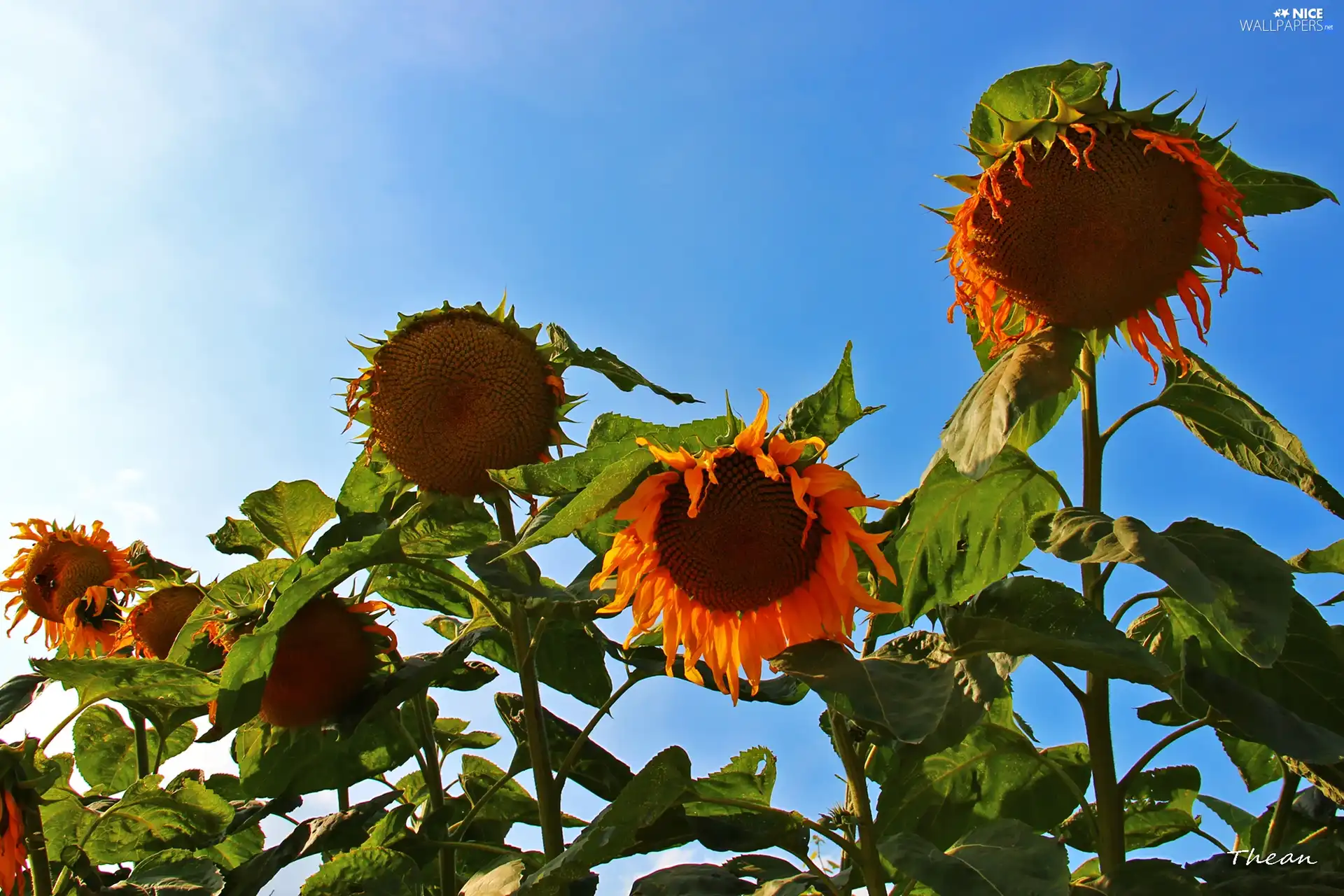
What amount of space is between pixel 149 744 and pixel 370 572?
1.69m

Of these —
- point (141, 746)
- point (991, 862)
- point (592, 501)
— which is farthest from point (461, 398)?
point (141, 746)

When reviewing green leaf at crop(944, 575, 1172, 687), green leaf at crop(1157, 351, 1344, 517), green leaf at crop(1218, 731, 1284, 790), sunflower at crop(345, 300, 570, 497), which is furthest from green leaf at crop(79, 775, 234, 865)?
green leaf at crop(1218, 731, 1284, 790)

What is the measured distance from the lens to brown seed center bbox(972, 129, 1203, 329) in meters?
2.47

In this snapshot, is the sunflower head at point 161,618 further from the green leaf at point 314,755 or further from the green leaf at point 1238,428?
the green leaf at point 1238,428

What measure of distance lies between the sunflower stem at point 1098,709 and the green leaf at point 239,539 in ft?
8.16

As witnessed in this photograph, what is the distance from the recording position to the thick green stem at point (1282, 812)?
301cm

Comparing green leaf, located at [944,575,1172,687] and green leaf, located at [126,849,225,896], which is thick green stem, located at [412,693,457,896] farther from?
green leaf, located at [944,575,1172,687]

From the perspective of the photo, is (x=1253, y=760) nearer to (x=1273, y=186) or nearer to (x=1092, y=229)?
(x=1273, y=186)

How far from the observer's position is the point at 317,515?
3.44 m

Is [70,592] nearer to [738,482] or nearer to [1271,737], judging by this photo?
[738,482]

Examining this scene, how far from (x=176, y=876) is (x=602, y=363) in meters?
1.85

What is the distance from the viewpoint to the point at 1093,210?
2.46m

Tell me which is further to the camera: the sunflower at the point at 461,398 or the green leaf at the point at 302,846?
the green leaf at the point at 302,846

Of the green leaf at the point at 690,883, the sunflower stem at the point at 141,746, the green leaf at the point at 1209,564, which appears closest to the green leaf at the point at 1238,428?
the green leaf at the point at 1209,564
